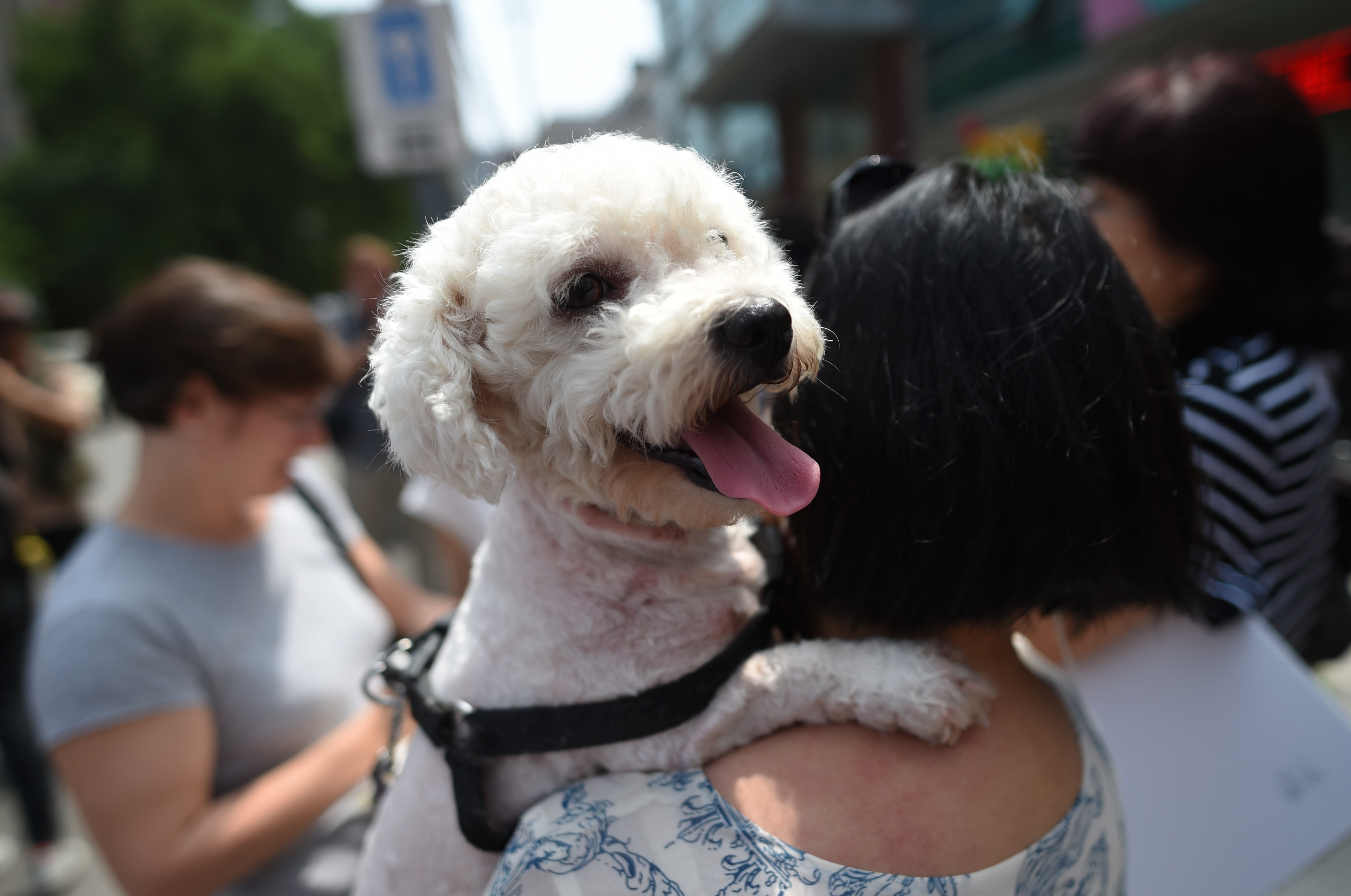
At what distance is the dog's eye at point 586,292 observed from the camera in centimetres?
121

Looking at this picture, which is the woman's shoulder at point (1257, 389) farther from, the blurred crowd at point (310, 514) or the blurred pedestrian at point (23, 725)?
the blurred pedestrian at point (23, 725)

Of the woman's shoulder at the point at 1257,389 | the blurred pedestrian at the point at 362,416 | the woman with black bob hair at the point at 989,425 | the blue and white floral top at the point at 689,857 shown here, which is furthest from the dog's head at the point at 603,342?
the blurred pedestrian at the point at 362,416

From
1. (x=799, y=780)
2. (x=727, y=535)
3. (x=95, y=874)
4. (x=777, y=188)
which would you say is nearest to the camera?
(x=799, y=780)

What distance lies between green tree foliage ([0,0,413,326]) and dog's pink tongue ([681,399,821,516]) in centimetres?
3203

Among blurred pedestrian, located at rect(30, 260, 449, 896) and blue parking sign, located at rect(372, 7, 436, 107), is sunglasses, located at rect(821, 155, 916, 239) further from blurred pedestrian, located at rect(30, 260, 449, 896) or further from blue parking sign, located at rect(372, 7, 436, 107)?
blue parking sign, located at rect(372, 7, 436, 107)

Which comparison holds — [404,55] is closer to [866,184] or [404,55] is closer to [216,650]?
[216,650]

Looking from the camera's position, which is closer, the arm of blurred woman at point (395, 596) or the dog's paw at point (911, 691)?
the dog's paw at point (911, 691)

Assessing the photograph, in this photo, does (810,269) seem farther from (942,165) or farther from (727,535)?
(727,535)

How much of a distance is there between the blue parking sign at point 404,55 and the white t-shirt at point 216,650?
3.87 metres

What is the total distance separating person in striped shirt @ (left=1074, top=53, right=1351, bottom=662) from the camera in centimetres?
167

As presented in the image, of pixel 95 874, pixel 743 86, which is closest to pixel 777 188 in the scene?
pixel 743 86

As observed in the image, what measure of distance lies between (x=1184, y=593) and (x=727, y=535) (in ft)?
2.43

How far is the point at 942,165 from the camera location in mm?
1234

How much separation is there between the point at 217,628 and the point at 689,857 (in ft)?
4.54
